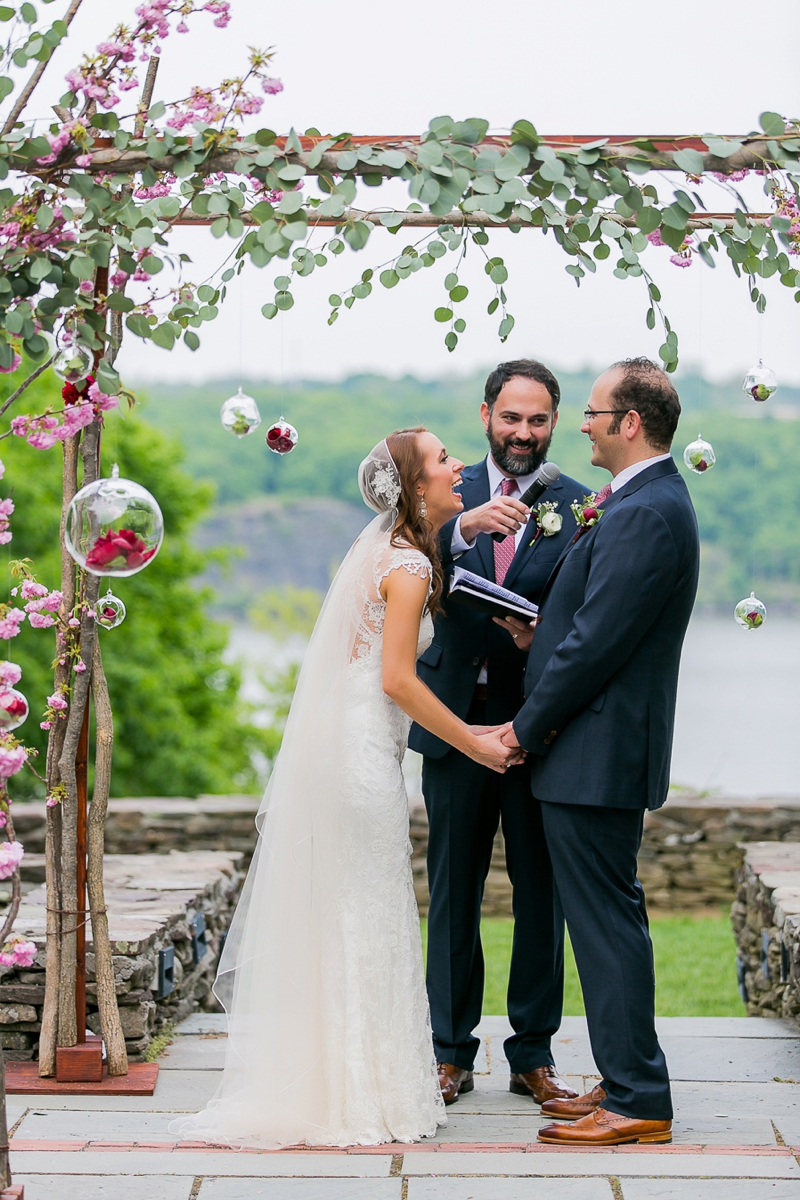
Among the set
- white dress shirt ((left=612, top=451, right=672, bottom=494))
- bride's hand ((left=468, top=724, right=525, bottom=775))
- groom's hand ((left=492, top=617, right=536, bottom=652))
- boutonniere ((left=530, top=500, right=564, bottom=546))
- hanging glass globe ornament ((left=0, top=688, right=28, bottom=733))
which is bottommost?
bride's hand ((left=468, top=724, right=525, bottom=775))

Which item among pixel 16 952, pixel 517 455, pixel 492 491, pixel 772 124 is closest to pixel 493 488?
pixel 492 491

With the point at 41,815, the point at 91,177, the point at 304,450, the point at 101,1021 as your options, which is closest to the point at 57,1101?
the point at 101,1021

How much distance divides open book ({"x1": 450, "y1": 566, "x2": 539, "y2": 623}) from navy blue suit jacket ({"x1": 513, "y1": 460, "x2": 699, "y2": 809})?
169mm

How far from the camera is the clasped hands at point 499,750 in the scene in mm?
3184

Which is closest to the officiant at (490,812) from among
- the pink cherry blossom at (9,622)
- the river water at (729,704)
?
the pink cherry blossom at (9,622)

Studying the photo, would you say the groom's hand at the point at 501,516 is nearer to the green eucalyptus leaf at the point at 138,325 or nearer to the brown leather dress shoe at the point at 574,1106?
the green eucalyptus leaf at the point at 138,325

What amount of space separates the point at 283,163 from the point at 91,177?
1.37 ft

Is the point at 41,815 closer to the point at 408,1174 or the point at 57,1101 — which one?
the point at 57,1101

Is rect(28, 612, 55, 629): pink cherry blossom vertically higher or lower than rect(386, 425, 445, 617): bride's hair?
lower

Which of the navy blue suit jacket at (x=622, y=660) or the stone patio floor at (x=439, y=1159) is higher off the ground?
the navy blue suit jacket at (x=622, y=660)

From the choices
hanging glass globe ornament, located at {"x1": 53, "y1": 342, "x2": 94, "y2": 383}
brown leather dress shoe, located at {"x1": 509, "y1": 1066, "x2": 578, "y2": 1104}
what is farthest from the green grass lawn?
hanging glass globe ornament, located at {"x1": 53, "y1": 342, "x2": 94, "y2": 383}

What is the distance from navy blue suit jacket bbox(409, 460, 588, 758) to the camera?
3430 millimetres

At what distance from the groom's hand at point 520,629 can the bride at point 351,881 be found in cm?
20

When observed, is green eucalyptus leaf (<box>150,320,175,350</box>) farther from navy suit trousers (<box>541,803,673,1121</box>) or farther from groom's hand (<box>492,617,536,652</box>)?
navy suit trousers (<box>541,803,673,1121</box>)
